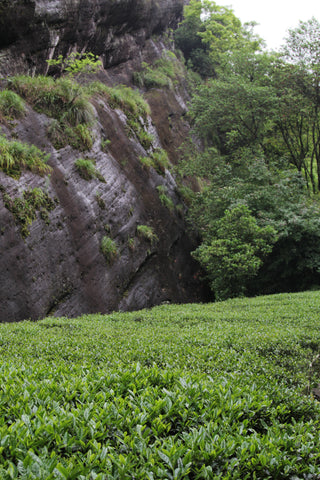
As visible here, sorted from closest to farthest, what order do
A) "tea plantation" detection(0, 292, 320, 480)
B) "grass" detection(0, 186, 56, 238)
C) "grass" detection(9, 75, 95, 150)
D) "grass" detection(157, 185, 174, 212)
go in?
"tea plantation" detection(0, 292, 320, 480)
"grass" detection(0, 186, 56, 238)
"grass" detection(9, 75, 95, 150)
"grass" detection(157, 185, 174, 212)

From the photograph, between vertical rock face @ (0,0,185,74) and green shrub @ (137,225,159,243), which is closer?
vertical rock face @ (0,0,185,74)

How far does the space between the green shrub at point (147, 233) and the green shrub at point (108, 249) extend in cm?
203

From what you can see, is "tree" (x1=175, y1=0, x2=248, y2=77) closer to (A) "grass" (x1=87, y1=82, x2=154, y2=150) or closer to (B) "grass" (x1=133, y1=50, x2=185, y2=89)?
(B) "grass" (x1=133, y1=50, x2=185, y2=89)

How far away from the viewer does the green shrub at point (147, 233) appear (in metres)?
13.7

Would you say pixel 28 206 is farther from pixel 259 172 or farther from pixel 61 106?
pixel 259 172

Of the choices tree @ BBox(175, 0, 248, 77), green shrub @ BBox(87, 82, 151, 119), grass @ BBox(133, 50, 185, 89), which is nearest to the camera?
green shrub @ BBox(87, 82, 151, 119)

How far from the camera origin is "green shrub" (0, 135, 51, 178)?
9.22 m

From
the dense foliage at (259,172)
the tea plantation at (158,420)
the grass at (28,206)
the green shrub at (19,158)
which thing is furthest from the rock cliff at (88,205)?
the tea plantation at (158,420)

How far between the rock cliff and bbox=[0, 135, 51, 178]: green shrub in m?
0.19

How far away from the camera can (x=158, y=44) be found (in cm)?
2645

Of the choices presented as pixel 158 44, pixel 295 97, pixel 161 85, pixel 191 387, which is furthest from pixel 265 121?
pixel 191 387

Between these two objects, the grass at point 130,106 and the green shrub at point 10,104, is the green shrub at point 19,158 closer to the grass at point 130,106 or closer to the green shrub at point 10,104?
the green shrub at point 10,104

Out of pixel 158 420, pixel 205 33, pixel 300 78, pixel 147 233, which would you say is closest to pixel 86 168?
pixel 147 233

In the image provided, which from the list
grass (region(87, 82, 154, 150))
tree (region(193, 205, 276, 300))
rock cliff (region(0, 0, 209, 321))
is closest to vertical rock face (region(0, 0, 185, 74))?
rock cliff (region(0, 0, 209, 321))
